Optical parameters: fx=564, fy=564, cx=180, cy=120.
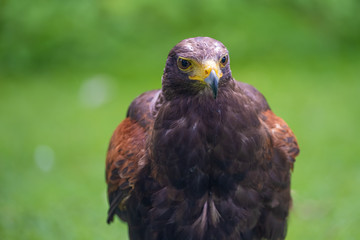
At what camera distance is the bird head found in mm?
3061

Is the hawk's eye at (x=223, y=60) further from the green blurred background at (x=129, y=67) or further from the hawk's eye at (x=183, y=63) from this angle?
the green blurred background at (x=129, y=67)

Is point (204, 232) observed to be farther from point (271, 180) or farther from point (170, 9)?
point (170, 9)

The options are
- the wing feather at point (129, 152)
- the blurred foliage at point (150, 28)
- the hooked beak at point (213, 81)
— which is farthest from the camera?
the blurred foliage at point (150, 28)

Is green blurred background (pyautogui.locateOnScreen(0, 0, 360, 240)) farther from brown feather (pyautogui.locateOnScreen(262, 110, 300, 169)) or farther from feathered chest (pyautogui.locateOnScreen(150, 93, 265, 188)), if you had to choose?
feathered chest (pyautogui.locateOnScreen(150, 93, 265, 188))

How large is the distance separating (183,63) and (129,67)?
5.73m

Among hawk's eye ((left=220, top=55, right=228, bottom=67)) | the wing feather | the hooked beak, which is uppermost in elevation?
hawk's eye ((left=220, top=55, right=228, bottom=67))

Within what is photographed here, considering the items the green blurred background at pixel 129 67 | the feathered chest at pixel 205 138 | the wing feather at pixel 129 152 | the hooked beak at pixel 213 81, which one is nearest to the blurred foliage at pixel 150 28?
the green blurred background at pixel 129 67

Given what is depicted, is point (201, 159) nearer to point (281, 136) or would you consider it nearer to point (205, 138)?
point (205, 138)

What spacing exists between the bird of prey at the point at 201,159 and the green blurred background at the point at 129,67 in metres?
3.03

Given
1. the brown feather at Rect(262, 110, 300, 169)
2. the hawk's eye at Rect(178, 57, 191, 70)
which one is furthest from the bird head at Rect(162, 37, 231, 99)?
the brown feather at Rect(262, 110, 300, 169)

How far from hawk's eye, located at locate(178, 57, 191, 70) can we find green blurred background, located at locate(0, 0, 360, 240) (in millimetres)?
3928

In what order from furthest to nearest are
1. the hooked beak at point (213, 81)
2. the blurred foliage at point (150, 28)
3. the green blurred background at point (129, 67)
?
the blurred foliage at point (150, 28)
the green blurred background at point (129, 67)
the hooked beak at point (213, 81)

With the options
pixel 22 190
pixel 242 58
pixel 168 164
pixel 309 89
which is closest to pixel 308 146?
pixel 309 89

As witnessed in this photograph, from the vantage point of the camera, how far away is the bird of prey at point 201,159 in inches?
130
